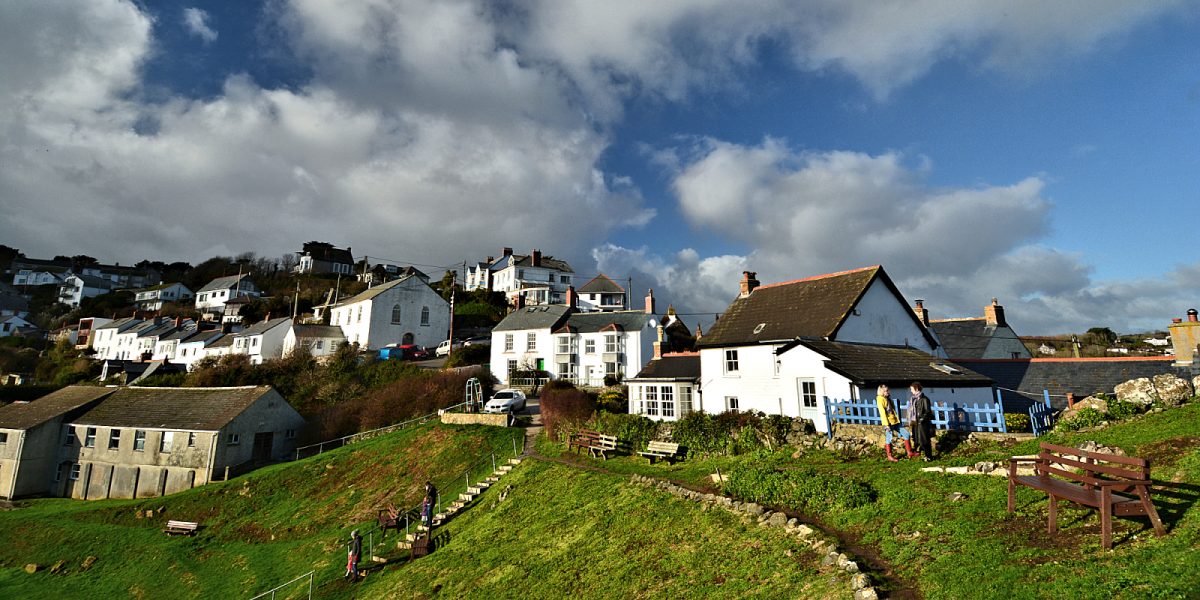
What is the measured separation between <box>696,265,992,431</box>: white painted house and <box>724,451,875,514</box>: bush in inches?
327

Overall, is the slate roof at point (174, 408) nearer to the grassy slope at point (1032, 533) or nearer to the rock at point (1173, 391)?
the grassy slope at point (1032, 533)

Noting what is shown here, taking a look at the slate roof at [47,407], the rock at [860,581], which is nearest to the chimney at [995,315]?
the rock at [860,581]

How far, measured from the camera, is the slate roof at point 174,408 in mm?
35797

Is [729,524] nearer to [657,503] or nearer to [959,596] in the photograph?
[657,503]

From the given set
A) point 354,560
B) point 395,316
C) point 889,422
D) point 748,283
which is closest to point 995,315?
point 748,283

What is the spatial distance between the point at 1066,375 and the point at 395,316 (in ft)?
201

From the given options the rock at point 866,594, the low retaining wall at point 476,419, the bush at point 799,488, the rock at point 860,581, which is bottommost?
the rock at point 866,594

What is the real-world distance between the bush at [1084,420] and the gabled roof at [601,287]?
6643cm

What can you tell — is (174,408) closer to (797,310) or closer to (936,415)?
(797,310)

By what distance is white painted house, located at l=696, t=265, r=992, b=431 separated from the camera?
23125 mm

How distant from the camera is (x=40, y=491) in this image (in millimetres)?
37844

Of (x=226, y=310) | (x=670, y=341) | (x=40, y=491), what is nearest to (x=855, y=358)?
(x=670, y=341)

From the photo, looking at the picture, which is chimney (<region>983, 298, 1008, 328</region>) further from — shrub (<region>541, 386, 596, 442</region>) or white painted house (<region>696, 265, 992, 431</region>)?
shrub (<region>541, 386, 596, 442</region>)

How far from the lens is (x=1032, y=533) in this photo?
9.00 meters
